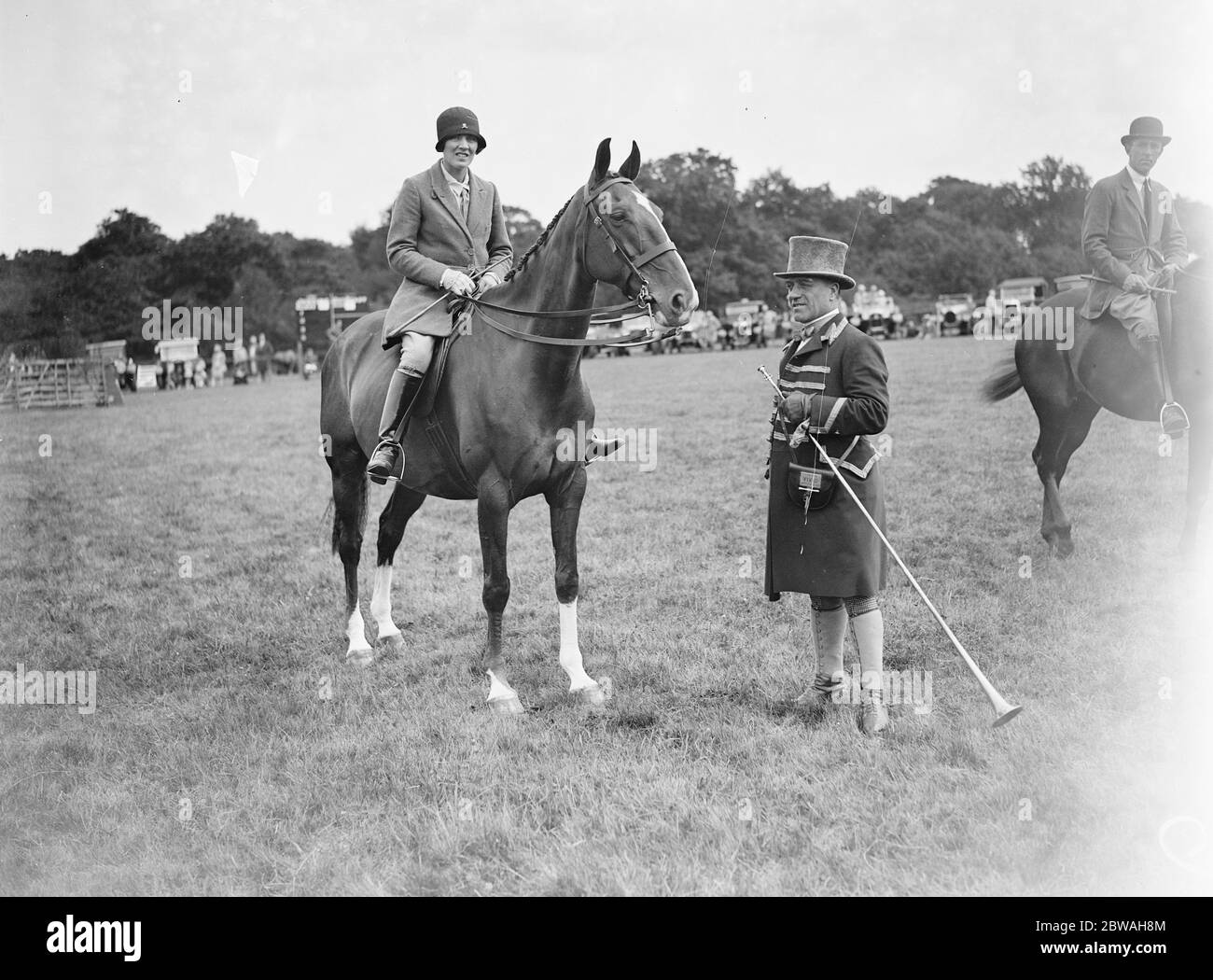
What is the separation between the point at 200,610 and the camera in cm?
887

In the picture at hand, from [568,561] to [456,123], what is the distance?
2.87 meters

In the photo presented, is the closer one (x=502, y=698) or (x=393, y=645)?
(x=502, y=698)

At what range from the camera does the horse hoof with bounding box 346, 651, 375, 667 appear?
24.1 feet

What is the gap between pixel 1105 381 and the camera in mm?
9133

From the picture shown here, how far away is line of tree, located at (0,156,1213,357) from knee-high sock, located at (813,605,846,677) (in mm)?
29075

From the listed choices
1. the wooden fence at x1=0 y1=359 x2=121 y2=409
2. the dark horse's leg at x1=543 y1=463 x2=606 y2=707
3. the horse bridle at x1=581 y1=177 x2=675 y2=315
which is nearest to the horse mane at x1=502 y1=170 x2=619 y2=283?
the horse bridle at x1=581 y1=177 x2=675 y2=315

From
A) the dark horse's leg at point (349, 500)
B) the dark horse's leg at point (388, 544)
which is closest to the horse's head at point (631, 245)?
the dark horse's leg at point (388, 544)

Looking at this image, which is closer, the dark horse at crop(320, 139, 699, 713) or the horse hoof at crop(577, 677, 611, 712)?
the dark horse at crop(320, 139, 699, 713)

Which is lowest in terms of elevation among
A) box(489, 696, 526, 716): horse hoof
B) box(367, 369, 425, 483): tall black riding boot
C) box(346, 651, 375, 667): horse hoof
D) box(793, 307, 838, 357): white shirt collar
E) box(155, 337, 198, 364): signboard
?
box(346, 651, 375, 667): horse hoof

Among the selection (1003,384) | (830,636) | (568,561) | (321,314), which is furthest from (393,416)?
(321,314)

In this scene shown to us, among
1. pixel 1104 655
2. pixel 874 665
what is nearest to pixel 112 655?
pixel 874 665

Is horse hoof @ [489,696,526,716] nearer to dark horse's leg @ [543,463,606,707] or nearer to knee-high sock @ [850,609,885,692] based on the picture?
dark horse's leg @ [543,463,606,707]

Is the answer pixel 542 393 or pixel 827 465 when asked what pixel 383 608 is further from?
pixel 827 465
